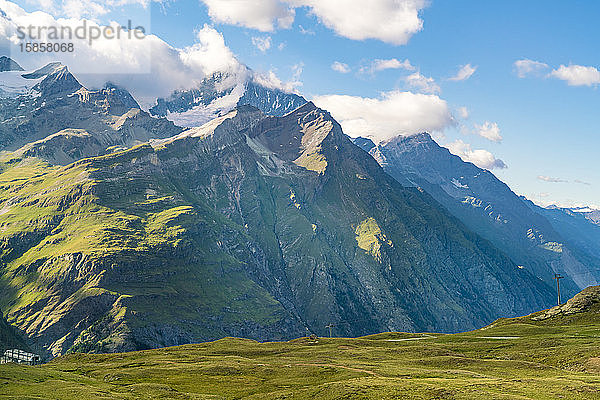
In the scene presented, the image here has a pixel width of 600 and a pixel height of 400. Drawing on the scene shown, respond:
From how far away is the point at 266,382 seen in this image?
105 metres

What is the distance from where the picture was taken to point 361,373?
4053 inches

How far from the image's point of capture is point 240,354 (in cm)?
16000

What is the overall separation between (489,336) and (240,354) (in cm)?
9030

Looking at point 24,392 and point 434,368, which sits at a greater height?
point 24,392

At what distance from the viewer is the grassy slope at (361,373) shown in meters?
79.6

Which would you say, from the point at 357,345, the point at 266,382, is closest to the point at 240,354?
the point at 357,345

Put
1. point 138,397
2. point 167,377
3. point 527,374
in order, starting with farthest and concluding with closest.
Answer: point 167,377
point 527,374
point 138,397

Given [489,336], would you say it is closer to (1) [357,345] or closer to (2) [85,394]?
(1) [357,345]

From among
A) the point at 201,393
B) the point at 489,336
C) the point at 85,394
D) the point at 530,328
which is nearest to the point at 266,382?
the point at 201,393

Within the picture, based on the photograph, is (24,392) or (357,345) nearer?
(24,392)

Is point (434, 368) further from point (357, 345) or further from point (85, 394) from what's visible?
point (85, 394)

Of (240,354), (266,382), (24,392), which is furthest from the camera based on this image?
(240,354)

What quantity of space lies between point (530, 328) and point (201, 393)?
129 meters

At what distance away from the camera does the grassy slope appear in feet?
261
